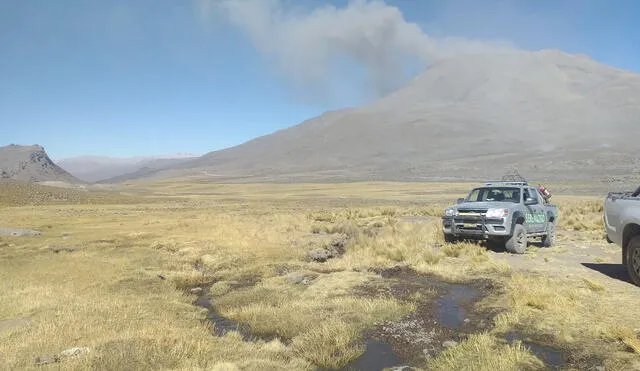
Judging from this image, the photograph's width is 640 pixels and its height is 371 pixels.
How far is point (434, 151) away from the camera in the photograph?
19750cm

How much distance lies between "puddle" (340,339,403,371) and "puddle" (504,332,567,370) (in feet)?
5.63

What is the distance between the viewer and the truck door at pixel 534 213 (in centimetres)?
1616

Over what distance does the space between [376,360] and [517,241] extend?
1003 cm

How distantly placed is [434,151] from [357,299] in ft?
634

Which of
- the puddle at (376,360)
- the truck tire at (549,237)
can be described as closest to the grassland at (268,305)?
the puddle at (376,360)

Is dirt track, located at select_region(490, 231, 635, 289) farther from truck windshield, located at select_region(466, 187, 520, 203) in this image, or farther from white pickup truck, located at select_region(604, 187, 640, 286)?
truck windshield, located at select_region(466, 187, 520, 203)

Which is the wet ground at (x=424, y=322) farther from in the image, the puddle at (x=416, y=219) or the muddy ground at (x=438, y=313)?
the puddle at (x=416, y=219)

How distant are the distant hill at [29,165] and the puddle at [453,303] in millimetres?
146244

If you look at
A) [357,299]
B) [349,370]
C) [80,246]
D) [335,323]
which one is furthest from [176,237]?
[349,370]

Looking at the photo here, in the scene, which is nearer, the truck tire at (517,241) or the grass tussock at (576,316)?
the grass tussock at (576,316)

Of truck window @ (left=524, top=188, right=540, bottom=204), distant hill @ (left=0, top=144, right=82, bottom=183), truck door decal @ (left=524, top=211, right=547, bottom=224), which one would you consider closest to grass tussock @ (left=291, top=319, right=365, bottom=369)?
truck door decal @ (left=524, top=211, right=547, bottom=224)

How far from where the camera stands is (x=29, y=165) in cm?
15062

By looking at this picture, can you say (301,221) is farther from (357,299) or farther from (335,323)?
(335,323)

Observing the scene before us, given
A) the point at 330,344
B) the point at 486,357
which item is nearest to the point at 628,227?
the point at 486,357
